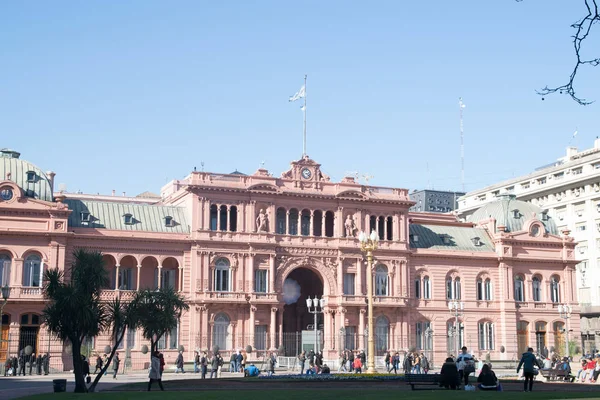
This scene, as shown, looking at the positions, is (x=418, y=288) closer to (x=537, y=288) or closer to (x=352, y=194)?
(x=352, y=194)

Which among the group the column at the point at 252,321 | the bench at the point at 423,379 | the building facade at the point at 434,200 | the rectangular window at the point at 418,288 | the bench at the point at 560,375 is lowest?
the bench at the point at 560,375

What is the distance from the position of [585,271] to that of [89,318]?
295 feet

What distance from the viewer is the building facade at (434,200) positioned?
143 meters

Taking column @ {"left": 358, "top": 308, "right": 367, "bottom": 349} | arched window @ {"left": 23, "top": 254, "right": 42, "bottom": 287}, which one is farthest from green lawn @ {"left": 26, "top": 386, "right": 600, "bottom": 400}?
column @ {"left": 358, "top": 308, "right": 367, "bottom": 349}

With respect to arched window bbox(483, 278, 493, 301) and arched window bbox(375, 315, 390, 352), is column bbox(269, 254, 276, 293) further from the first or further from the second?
arched window bbox(483, 278, 493, 301)

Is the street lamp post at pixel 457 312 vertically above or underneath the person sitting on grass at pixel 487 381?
above

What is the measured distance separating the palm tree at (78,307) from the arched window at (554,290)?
192ft

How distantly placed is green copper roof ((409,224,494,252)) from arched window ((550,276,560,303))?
714cm

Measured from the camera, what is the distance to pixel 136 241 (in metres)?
73.9

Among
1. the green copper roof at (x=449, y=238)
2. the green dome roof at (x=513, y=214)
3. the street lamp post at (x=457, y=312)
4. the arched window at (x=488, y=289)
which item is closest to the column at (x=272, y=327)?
the street lamp post at (x=457, y=312)

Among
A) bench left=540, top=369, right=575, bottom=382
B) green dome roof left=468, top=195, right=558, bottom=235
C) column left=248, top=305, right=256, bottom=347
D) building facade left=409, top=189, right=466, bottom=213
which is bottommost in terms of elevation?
bench left=540, top=369, right=575, bottom=382

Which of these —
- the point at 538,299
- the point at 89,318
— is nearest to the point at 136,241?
the point at 89,318

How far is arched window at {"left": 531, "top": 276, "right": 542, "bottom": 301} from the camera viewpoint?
88.1m

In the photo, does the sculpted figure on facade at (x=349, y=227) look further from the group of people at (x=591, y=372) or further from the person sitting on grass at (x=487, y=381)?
the person sitting on grass at (x=487, y=381)
